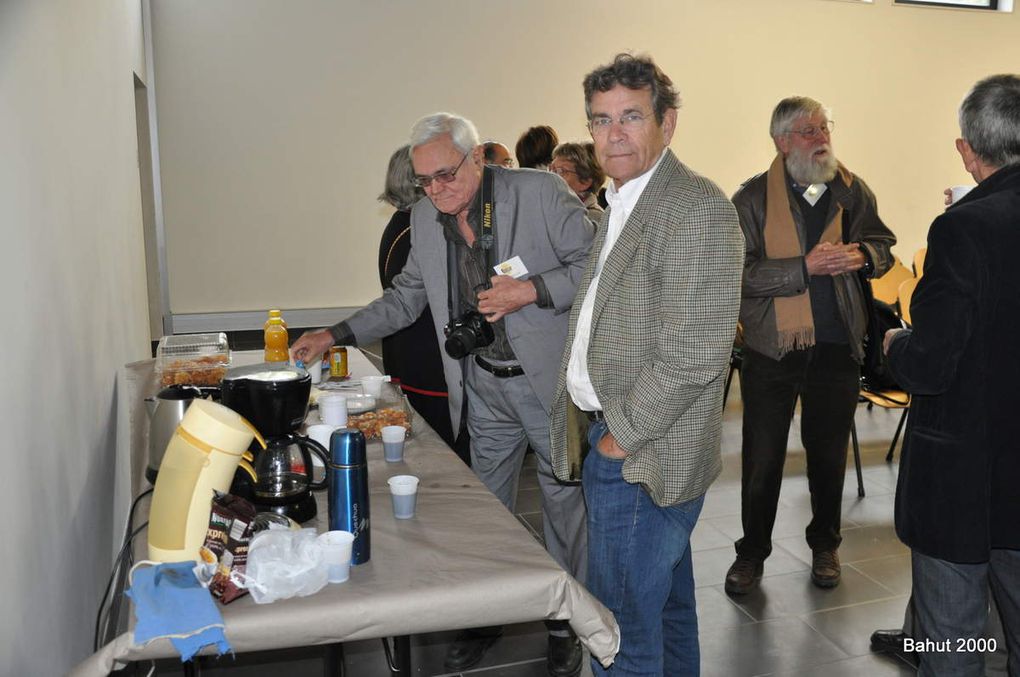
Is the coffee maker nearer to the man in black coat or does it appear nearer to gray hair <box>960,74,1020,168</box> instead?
the man in black coat

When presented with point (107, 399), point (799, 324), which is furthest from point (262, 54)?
point (799, 324)

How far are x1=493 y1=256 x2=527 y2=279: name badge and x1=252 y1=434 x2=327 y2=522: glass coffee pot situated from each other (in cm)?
92

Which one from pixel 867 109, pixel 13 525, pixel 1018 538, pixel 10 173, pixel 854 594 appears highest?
pixel 867 109

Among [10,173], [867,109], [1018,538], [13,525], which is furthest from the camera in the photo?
[867,109]

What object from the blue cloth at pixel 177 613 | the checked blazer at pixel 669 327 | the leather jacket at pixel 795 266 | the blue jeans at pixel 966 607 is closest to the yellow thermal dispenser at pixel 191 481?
the blue cloth at pixel 177 613

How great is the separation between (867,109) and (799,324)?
7.80 metres

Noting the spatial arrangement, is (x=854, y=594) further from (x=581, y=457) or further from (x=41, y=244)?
(x=41, y=244)

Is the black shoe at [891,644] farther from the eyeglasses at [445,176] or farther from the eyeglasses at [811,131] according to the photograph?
the eyeglasses at [445,176]

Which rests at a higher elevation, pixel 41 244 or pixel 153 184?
pixel 153 184

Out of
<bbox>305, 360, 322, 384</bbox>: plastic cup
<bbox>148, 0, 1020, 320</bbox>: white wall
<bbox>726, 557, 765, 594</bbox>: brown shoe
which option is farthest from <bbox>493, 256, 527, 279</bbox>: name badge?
<bbox>148, 0, 1020, 320</bbox>: white wall

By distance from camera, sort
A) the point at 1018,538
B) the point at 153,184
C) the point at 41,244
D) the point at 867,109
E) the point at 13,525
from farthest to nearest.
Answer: the point at 867,109 → the point at 153,184 → the point at 41,244 → the point at 1018,538 → the point at 13,525

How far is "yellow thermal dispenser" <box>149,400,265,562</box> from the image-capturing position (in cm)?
142

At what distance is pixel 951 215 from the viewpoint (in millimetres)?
1704

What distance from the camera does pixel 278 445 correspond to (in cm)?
165
